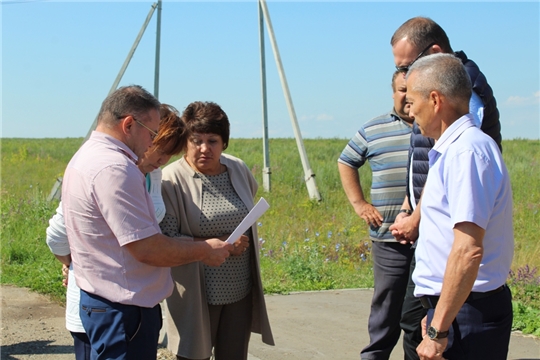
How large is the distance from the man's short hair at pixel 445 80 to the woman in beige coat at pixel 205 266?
158 cm

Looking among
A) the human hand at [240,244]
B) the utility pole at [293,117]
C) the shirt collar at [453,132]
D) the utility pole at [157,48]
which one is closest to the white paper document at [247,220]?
the human hand at [240,244]

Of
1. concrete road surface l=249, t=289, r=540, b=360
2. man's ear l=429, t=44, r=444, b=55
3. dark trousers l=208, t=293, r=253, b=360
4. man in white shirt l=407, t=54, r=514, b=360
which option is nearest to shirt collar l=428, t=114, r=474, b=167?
man in white shirt l=407, t=54, r=514, b=360

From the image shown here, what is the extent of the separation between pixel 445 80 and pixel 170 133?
4.95 feet

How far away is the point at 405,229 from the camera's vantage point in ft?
12.2

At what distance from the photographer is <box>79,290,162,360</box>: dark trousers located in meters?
2.86

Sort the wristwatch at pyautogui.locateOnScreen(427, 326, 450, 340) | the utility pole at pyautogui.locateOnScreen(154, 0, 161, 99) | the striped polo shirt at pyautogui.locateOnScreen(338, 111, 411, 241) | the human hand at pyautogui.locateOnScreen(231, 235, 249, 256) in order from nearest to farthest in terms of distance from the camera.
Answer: the wristwatch at pyautogui.locateOnScreen(427, 326, 450, 340)
the human hand at pyautogui.locateOnScreen(231, 235, 249, 256)
the striped polo shirt at pyautogui.locateOnScreen(338, 111, 411, 241)
the utility pole at pyautogui.locateOnScreen(154, 0, 161, 99)

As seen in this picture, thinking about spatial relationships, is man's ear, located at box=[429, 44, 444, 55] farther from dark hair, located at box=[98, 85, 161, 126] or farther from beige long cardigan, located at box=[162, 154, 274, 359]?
dark hair, located at box=[98, 85, 161, 126]

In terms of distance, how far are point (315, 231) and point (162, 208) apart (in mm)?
7236

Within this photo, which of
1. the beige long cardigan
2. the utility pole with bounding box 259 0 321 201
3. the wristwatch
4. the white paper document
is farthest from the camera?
the utility pole with bounding box 259 0 321 201

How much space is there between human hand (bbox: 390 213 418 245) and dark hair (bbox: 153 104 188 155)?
131 centimetres

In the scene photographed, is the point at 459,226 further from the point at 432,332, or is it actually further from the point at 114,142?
the point at 114,142

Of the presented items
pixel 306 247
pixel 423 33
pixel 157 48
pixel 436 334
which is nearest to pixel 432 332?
pixel 436 334

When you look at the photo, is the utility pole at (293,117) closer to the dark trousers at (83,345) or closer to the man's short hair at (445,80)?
the dark trousers at (83,345)

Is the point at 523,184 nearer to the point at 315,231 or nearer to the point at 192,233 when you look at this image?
the point at 315,231
